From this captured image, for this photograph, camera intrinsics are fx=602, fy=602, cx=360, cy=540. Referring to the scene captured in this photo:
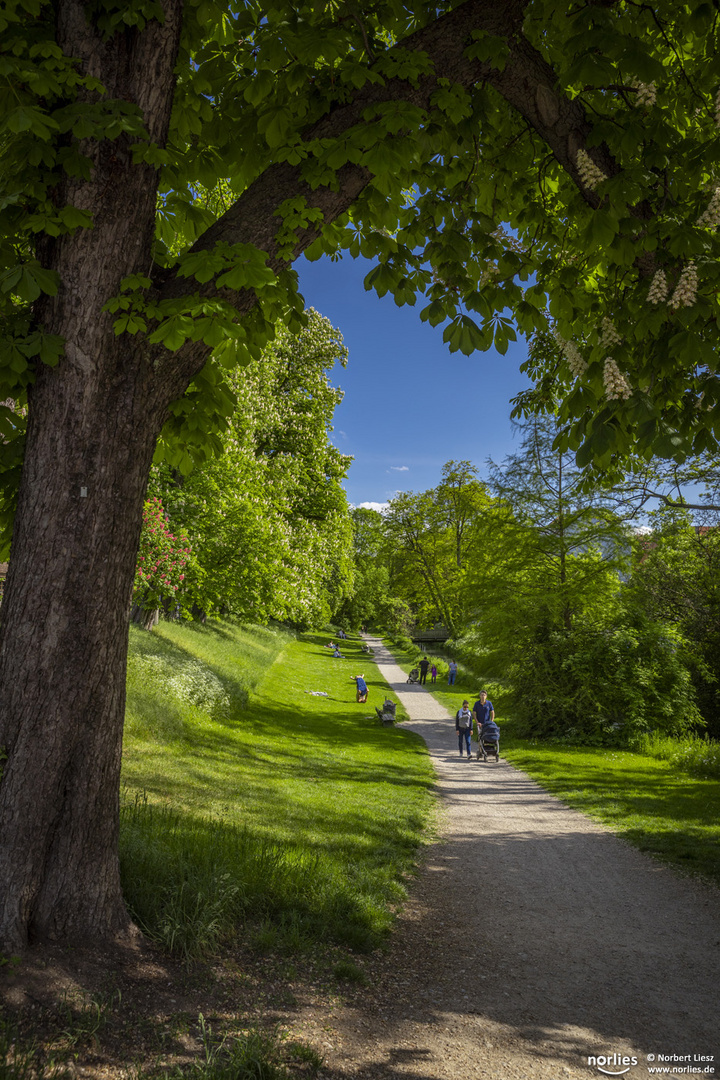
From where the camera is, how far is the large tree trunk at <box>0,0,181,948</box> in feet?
10.3

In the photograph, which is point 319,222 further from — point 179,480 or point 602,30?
point 179,480

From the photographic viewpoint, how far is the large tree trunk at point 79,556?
313cm

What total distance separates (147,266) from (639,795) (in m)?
11.1

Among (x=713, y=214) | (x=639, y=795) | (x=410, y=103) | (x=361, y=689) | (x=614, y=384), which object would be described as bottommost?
(x=639, y=795)

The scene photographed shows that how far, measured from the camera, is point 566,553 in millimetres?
17453

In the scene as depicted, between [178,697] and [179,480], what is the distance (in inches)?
253

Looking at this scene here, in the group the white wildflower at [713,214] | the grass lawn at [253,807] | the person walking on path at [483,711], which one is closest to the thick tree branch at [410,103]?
the white wildflower at [713,214]

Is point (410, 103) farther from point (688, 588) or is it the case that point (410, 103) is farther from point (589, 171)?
point (688, 588)

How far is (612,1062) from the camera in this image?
11.5 ft

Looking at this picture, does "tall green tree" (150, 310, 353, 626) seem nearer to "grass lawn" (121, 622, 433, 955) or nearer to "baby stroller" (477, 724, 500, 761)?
"grass lawn" (121, 622, 433, 955)

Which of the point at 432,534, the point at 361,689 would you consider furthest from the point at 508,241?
the point at 432,534

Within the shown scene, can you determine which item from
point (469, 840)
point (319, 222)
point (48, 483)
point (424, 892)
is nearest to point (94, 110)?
point (319, 222)

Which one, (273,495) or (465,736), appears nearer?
(465,736)

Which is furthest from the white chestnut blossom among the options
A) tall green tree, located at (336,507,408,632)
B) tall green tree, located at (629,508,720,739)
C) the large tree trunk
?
tall green tree, located at (336,507,408,632)
